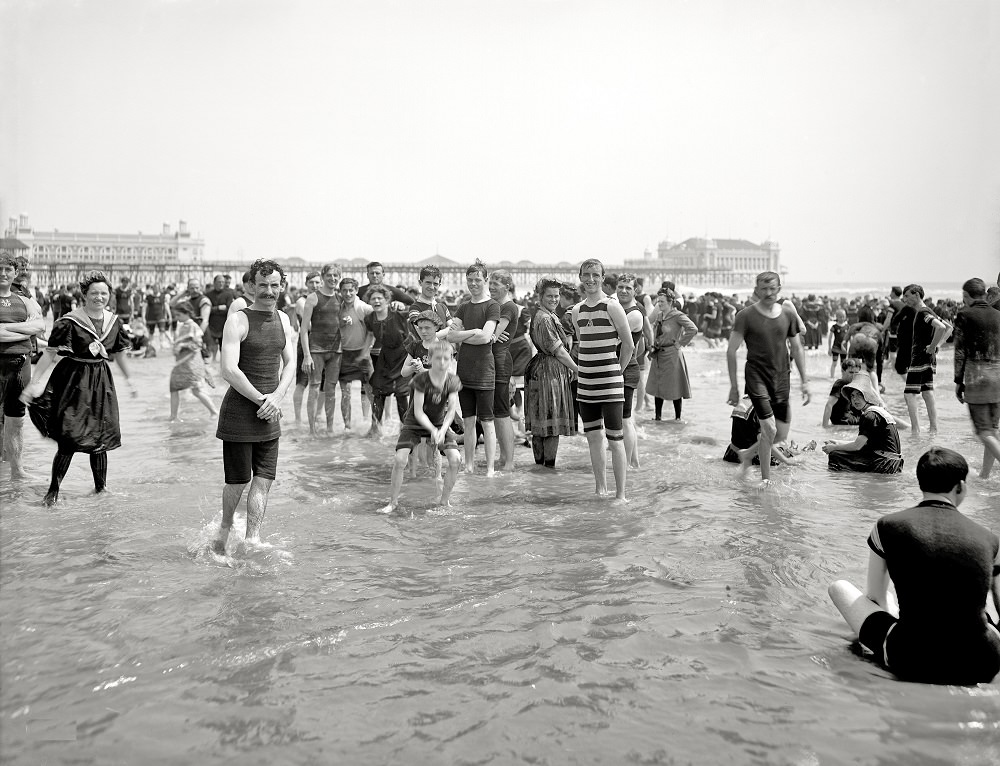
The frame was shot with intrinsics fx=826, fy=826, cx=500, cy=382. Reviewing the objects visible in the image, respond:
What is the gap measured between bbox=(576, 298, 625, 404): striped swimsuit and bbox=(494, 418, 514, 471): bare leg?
1365mm

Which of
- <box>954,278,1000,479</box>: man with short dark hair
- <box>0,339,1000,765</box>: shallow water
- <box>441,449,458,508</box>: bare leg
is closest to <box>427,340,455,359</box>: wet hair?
<box>441,449,458,508</box>: bare leg

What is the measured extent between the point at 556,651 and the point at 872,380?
5.02 metres

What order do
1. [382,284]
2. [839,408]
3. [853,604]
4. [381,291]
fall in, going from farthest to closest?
1. [382,284]
2. [381,291]
3. [839,408]
4. [853,604]

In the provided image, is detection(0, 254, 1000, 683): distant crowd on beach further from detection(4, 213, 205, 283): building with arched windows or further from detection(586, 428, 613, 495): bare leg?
detection(4, 213, 205, 283): building with arched windows

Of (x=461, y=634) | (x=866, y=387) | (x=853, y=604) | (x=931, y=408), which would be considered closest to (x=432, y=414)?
(x=461, y=634)

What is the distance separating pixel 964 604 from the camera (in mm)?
3146

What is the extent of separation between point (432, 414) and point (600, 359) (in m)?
1.37

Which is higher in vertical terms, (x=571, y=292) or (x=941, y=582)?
(x=571, y=292)

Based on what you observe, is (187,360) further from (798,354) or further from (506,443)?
(798,354)

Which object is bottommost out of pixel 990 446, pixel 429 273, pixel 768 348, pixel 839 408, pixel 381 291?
pixel 990 446

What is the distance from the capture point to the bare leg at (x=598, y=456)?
256 inches

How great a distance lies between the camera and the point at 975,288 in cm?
701

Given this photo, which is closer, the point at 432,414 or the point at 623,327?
the point at 432,414

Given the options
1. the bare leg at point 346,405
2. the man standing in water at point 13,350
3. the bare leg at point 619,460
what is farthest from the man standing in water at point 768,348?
the man standing in water at point 13,350
